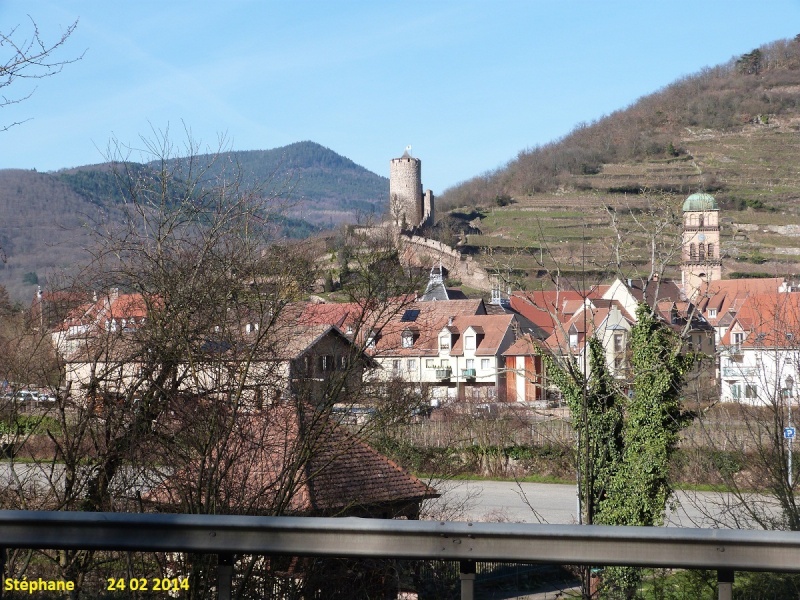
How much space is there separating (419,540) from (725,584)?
1.00 meters

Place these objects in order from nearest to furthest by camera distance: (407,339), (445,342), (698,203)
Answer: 1. (407,339)
2. (445,342)
3. (698,203)

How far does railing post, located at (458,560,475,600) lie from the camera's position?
2.86 metres

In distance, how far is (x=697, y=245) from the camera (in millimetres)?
38438

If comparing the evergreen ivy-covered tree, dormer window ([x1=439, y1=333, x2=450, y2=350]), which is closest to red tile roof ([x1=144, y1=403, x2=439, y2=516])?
the evergreen ivy-covered tree

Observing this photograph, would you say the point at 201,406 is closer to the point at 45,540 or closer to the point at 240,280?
the point at 240,280

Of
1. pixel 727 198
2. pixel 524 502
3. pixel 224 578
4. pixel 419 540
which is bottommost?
pixel 524 502

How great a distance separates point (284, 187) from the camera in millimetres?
7375

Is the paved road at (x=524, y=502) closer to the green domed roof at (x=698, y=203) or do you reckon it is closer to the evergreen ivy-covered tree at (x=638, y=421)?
the evergreen ivy-covered tree at (x=638, y=421)

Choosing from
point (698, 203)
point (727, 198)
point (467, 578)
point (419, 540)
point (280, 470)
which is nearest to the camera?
point (419, 540)

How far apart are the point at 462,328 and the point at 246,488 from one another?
39.4m

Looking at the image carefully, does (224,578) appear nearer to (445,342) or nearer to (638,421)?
(638,421)

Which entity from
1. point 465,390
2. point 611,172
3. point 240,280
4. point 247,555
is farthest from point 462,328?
point 611,172

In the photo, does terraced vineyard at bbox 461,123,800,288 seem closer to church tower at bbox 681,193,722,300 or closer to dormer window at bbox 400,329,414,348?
church tower at bbox 681,193,722,300

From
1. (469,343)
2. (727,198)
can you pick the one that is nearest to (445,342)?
(469,343)
